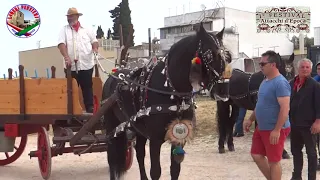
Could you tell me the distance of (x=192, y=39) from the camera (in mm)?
4395

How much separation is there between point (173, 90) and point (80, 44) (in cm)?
235

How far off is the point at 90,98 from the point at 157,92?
7.56ft

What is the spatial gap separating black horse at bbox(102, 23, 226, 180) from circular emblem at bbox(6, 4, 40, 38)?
25.1ft

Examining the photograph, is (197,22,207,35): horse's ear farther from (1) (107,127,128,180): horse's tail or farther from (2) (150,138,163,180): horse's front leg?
(1) (107,127,128,180): horse's tail

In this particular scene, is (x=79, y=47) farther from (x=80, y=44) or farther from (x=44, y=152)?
(x=44, y=152)

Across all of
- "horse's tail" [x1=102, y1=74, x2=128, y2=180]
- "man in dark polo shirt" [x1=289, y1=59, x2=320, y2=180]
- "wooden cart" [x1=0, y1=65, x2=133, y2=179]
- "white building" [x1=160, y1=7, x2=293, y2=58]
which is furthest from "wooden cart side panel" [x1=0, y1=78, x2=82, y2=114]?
"white building" [x1=160, y1=7, x2=293, y2=58]

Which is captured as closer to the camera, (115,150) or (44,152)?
(115,150)

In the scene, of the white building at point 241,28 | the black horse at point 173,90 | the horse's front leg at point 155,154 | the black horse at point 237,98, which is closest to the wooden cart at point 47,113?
the black horse at point 173,90

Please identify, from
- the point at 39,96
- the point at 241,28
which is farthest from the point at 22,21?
the point at 241,28

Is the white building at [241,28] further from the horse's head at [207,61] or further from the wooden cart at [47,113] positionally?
the horse's head at [207,61]

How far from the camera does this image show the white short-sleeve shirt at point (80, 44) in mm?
6215

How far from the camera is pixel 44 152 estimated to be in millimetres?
6418

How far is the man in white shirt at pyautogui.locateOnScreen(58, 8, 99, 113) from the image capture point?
6.21m

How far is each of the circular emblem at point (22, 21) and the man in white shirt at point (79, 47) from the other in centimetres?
601
